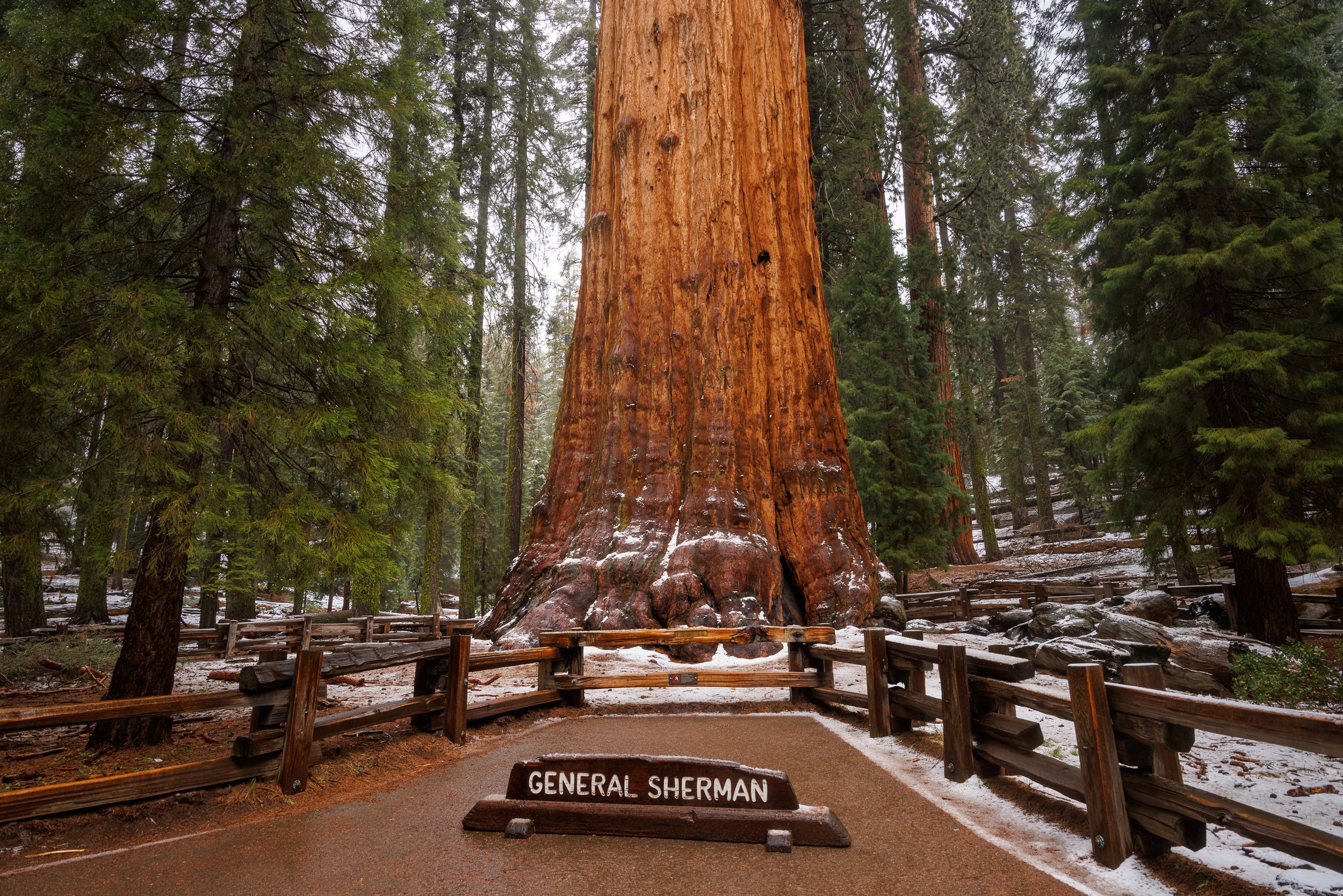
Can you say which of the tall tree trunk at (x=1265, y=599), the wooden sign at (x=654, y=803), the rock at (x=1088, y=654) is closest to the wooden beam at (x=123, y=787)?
the wooden sign at (x=654, y=803)

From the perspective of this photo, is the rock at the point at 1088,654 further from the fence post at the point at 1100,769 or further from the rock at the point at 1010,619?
the rock at the point at 1010,619

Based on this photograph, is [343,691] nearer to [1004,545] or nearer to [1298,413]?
[1298,413]

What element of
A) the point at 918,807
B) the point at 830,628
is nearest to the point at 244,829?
the point at 918,807

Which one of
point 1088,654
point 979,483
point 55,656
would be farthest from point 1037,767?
point 979,483

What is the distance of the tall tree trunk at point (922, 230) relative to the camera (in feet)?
53.6

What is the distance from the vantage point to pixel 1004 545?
86.7 ft

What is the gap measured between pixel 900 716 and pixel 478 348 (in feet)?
45.6

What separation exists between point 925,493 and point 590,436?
25.5ft

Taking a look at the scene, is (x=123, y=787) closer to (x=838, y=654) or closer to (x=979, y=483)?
(x=838, y=654)

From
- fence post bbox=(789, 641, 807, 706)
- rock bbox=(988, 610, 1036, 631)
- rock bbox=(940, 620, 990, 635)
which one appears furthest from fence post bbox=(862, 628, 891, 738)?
rock bbox=(988, 610, 1036, 631)

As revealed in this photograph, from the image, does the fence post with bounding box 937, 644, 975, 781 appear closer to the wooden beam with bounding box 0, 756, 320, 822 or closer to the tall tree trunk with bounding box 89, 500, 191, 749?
the wooden beam with bounding box 0, 756, 320, 822

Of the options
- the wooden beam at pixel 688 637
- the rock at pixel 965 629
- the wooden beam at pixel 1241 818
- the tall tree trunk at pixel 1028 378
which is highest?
the tall tree trunk at pixel 1028 378

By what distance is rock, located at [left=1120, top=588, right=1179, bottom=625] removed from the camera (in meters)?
11.1

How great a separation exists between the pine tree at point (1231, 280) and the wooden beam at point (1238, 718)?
23.1 feet
